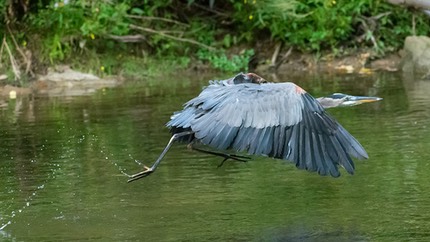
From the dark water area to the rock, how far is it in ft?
11.0

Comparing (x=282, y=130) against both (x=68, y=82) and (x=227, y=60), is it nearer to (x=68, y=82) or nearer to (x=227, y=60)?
(x=68, y=82)

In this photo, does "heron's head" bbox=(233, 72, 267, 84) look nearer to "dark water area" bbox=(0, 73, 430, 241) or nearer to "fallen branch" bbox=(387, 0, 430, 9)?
"dark water area" bbox=(0, 73, 430, 241)

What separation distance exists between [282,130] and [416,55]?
388 inches

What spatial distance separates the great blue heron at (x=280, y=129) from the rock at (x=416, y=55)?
9259mm

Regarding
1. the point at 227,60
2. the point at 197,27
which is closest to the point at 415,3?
the point at 227,60

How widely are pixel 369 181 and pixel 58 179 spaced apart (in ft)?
8.87

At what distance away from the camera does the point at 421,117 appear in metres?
11.1

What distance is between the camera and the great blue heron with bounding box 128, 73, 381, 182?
6.60 meters

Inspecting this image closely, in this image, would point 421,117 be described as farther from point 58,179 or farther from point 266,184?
point 58,179

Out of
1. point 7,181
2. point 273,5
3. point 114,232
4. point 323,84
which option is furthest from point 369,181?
point 273,5

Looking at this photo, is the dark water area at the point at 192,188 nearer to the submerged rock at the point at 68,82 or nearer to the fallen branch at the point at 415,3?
the fallen branch at the point at 415,3

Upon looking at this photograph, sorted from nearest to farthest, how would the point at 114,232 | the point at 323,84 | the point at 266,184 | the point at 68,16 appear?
the point at 114,232 → the point at 266,184 → the point at 323,84 → the point at 68,16

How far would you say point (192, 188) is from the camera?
314 inches

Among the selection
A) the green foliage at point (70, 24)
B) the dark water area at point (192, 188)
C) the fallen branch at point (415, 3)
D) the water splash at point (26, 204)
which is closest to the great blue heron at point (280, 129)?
the dark water area at point (192, 188)
